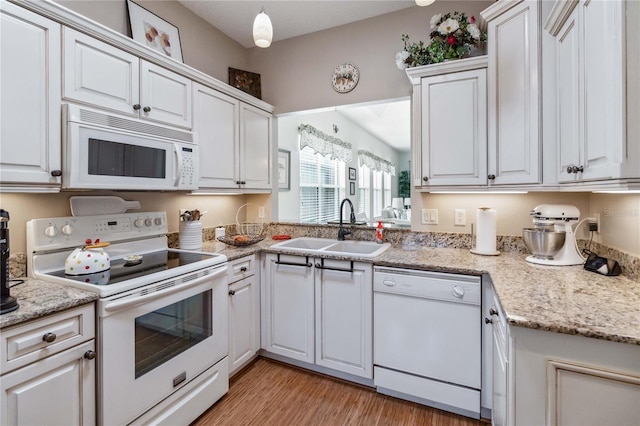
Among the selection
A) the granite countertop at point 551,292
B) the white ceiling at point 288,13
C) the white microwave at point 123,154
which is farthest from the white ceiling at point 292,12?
the granite countertop at point 551,292

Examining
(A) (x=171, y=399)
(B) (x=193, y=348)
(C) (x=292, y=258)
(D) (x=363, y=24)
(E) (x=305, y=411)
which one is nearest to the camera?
(A) (x=171, y=399)

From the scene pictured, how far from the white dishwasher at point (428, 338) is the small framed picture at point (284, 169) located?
79.4 inches

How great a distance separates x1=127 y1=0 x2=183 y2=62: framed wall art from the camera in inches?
82.4

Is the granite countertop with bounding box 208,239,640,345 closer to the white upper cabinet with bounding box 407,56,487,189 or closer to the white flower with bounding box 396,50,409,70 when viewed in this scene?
the white upper cabinet with bounding box 407,56,487,189

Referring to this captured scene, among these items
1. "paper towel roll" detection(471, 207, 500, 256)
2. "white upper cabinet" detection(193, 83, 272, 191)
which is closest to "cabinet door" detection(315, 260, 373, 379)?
"paper towel roll" detection(471, 207, 500, 256)

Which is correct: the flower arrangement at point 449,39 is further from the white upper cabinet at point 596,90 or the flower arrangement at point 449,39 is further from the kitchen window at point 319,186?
the kitchen window at point 319,186

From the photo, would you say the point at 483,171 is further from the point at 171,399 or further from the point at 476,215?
the point at 171,399

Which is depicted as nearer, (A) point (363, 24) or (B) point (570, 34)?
(B) point (570, 34)

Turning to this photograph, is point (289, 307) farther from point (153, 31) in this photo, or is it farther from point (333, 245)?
point (153, 31)

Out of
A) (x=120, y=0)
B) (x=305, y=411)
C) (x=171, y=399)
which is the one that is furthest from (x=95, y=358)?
(x=120, y=0)

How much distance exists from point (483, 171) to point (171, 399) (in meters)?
2.23

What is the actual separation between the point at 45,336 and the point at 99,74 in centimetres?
127

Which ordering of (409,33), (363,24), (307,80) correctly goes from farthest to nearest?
1. (307,80)
2. (363,24)
3. (409,33)

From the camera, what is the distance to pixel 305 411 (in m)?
1.92
